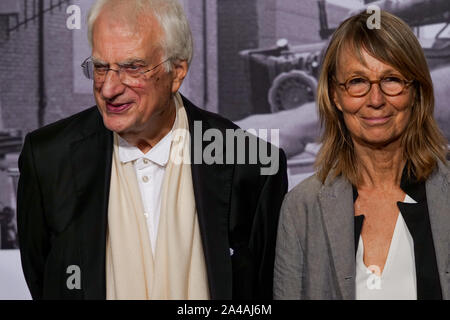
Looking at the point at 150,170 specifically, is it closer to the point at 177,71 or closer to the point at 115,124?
the point at 115,124

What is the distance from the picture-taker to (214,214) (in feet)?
7.23

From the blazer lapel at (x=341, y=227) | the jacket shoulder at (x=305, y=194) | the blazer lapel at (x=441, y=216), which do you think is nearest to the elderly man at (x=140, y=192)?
the jacket shoulder at (x=305, y=194)

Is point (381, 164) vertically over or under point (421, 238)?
over

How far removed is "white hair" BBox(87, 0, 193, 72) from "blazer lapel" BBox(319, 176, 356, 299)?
2.33 feet

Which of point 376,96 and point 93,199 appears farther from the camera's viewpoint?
point 93,199

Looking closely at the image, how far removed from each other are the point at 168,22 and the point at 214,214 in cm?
70

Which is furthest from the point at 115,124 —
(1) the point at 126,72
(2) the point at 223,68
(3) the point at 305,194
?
(2) the point at 223,68

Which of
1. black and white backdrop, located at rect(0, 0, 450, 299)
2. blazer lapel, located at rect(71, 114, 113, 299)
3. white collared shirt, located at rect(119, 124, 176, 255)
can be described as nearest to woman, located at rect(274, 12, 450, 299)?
white collared shirt, located at rect(119, 124, 176, 255)

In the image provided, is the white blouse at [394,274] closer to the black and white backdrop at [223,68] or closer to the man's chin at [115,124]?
the man's chin at [115,124]

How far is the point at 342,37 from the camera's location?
6.96 feet

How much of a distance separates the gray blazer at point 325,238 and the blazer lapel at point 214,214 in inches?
7.5

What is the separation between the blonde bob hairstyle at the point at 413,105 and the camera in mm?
2039
